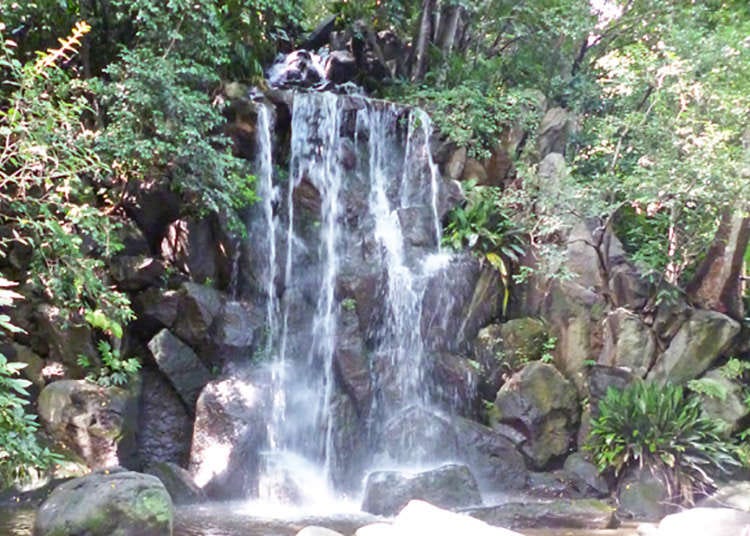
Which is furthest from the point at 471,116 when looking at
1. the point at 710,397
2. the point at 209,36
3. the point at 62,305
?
the point at 62,305

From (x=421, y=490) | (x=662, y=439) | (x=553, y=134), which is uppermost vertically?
(x=553, y=134)

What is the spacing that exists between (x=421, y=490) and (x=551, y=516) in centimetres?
169

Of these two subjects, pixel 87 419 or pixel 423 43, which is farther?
pixel 423 43

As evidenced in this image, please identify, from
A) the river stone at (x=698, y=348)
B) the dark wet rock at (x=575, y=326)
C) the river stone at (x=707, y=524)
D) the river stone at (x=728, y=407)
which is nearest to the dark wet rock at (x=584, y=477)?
the dark wet rock at (x=575, y=326)

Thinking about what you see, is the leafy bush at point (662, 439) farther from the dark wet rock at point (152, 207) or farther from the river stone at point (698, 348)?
the dark wet rock at point (152, 207)

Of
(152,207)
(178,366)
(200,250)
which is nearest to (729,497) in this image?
(178,366)

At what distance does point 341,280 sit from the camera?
12203 mm

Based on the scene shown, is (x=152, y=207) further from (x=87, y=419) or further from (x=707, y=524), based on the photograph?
(x=707, y=524)

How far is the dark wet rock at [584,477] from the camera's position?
1024cm

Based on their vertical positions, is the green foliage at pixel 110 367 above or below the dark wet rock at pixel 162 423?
above

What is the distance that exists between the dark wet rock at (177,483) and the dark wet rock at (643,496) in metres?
6.09

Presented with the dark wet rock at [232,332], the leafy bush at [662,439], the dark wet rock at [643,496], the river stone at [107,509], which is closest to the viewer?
the river stone at [107,509]

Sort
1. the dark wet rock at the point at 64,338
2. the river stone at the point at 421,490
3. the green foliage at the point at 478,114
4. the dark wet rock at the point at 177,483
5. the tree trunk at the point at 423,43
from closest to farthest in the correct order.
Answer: the river stone at the point at 421,490
the dark wet rock at the point at 177,483
the dark wet rock at the point at 64,338
the green foliage at the point at 478,114
the tree trunk at the point at 423,43

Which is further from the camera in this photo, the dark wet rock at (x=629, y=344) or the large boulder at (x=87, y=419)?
the dark wet rock at (x=629, y=344)
